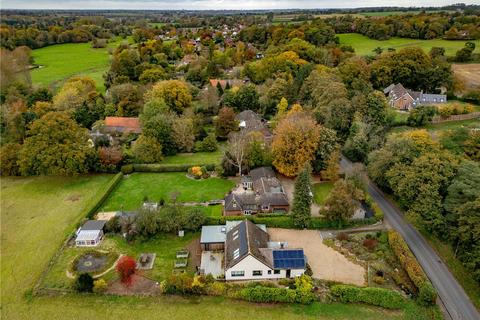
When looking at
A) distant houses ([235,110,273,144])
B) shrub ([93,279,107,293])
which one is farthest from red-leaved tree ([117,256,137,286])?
distant houses ([235,110,273,144])

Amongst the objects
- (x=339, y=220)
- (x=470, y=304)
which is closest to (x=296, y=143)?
(x=339, y=220)

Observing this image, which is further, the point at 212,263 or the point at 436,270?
the point at 212,263

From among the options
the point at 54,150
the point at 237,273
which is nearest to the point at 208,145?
the point at 54,150

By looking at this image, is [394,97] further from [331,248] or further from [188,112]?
[331,248]

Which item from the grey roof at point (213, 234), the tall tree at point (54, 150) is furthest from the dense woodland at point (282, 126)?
the grey roof at point (213, 234)

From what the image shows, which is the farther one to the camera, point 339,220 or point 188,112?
point 188,112

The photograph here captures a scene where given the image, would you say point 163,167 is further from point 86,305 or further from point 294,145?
point 86,305

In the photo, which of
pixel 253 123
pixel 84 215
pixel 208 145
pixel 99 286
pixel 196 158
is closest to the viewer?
pixel 99 286

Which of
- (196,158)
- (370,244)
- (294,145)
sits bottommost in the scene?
(196,158)
